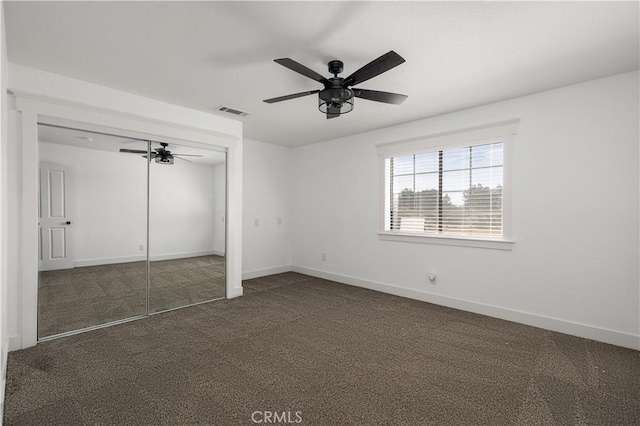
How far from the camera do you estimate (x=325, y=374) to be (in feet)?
8.08

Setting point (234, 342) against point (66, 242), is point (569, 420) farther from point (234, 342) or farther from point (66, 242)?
point (66, 242)

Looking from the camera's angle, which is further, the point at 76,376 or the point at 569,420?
the point at 76,376

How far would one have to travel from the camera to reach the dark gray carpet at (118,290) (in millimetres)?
3180

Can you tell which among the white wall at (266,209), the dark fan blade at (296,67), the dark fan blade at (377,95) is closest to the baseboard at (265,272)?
the white wall at (266,209)

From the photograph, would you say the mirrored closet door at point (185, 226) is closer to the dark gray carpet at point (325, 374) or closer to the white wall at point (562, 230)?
the dark gray carpet at point (325, 374)

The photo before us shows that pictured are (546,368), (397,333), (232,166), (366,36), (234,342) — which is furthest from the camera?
(232,166)

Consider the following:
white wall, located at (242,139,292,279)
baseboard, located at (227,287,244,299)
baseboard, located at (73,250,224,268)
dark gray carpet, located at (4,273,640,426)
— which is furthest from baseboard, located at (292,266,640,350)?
baseboard, located at (73,250,224,268)

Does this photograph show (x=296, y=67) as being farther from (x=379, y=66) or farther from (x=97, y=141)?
(x=97, y=141)

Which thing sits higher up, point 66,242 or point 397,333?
point 66,242

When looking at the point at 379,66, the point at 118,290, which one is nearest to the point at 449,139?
the point at 379,66

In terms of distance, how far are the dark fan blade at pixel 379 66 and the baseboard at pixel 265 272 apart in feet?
13.3

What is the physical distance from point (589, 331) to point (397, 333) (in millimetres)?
1915

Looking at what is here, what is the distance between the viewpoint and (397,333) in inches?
129

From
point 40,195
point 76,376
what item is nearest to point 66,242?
point 40,195
